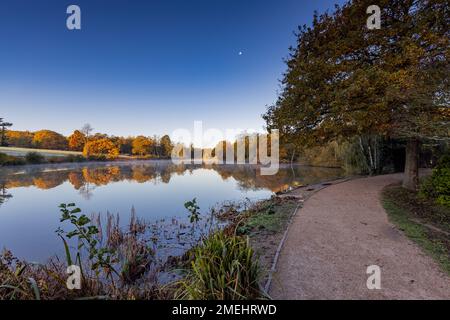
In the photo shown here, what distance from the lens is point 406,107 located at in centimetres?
718

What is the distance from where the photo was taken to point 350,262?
3.64 metres

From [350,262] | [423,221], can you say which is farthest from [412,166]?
[350,262]

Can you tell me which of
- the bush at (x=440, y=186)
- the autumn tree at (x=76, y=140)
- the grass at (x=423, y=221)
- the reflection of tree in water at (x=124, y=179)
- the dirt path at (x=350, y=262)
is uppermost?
the autumn tree at (x=76, y=140)

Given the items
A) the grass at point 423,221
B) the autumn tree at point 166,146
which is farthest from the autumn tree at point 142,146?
the grass at point 423,221

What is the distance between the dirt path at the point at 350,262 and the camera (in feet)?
9.30

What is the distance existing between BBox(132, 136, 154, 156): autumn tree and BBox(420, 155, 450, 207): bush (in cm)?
6258

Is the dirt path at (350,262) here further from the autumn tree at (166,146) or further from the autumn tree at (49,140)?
the autumn tree at (49,140)

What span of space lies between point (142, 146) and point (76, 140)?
16368mm

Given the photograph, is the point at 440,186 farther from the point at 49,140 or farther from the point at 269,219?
the point at 49,140

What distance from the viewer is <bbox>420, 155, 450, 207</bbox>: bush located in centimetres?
671

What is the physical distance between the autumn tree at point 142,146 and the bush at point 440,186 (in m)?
62.6

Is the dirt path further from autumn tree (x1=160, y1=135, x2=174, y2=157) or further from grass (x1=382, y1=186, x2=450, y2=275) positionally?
autumn tree (x1=160, y1=135, x2=174, y2=157)

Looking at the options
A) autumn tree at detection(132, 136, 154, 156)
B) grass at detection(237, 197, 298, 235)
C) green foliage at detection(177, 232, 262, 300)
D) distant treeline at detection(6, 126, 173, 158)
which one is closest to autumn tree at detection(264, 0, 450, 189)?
grass at detection(237, 197, 298, 235)
